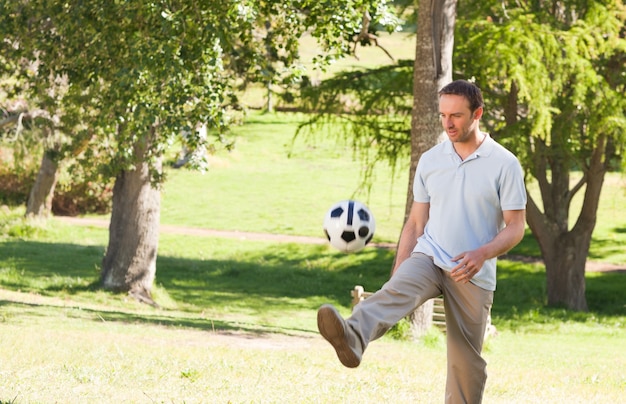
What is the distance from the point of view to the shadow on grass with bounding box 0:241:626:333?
20.3 meters

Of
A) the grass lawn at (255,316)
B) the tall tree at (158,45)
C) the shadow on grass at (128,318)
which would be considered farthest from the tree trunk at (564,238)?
the tall tree at (158,45)

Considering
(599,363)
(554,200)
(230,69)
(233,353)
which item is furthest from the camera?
(554,200)

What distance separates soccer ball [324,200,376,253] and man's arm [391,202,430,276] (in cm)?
704

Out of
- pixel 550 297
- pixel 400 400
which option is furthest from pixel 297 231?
pixel 400 400

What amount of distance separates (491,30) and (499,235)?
1300 cm

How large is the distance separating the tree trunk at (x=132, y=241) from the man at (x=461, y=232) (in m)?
14.2

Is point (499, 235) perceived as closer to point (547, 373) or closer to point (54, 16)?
point (547, 373)

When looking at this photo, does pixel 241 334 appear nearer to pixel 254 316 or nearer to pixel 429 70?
pixel 429 70

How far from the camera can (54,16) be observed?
13.2 m

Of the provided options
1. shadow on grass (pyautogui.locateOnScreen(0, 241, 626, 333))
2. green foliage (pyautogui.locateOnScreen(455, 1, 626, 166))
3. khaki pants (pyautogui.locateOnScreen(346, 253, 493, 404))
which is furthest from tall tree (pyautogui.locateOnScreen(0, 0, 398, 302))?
khaki pants (pyautogui.locateOnScreen(346, 253, 493, 404))

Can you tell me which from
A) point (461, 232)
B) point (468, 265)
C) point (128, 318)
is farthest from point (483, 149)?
point (128, 318)

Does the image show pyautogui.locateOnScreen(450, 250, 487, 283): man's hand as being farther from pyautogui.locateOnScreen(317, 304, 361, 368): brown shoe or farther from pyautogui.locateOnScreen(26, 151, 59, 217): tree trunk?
pyautogui.locateOnScreen(26, 151, 59, 217): tree trunk

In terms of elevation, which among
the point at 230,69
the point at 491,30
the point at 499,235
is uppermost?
the point at 491,30

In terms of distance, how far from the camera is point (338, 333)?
475cm
